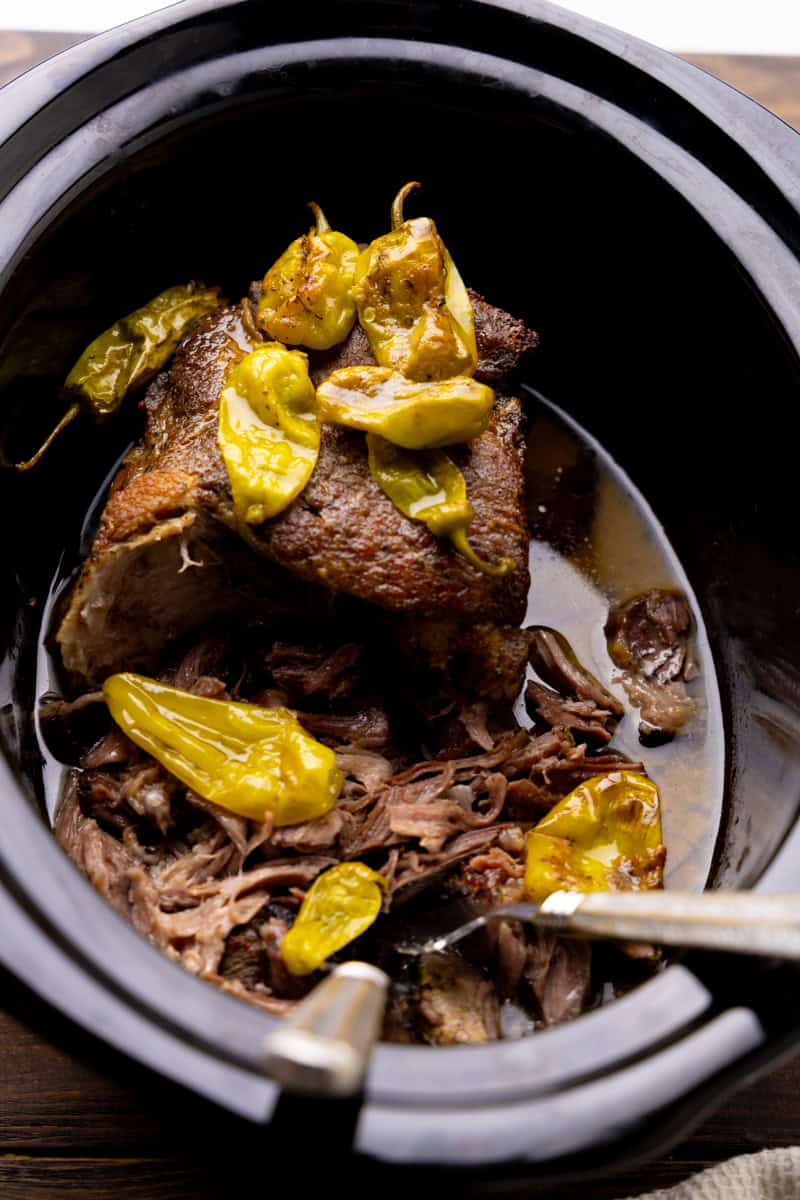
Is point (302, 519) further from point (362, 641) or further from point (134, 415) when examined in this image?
point (134, 415)

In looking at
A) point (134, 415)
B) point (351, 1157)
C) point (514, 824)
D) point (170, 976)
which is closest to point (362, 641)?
point (514, 824)

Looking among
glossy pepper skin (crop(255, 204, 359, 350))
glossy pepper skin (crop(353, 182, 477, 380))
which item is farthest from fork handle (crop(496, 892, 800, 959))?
glossy pepper skin (crop(255, 204, 359, 350))

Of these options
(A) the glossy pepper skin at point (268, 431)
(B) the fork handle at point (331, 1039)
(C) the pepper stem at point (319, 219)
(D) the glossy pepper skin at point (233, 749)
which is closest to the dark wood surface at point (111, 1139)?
(D) the glossy pepper skin at point (233, 749)

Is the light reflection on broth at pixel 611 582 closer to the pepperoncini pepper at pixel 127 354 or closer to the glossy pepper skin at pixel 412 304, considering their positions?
the glossy pepper skin at pixel 412 304

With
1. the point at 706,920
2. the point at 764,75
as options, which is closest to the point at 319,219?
the point at 764,75

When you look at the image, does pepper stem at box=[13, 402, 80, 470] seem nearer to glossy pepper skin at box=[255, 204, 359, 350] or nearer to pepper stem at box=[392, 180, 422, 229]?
glossy pepper skin at box=[255, 204, 359, 350]

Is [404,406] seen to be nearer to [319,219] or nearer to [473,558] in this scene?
[473,558]
